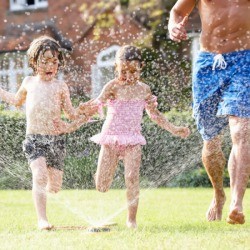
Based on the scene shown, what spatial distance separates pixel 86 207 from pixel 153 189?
117 inches

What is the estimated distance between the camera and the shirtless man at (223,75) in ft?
18.6

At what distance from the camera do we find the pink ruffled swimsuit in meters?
6.31

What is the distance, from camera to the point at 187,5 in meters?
6.25

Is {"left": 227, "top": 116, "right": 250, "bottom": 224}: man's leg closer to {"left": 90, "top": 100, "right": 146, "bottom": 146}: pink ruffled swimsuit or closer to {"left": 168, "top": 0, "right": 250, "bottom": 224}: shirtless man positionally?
{"left": 168, "top": 0, "right": 250, "bottom": 224}: shirtless man

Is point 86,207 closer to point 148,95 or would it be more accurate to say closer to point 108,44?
point 148,95

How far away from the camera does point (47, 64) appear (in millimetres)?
6438

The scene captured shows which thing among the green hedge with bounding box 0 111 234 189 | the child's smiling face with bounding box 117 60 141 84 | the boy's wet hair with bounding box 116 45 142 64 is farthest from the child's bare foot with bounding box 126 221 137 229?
the green hedge with bounding box 0 111 234 189

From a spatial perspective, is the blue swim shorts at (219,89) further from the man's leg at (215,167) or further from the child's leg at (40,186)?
the child's leg at (40,186)

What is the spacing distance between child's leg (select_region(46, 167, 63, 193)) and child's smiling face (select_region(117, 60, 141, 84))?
73 cm

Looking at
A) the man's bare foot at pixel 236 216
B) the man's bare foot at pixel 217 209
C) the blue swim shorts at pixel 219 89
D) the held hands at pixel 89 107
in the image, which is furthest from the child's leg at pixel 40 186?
the man's bare foot at pixel 236 216

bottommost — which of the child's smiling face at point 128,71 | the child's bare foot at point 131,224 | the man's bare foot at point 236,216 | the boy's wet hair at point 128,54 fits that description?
the child's bare foot at point 131,224

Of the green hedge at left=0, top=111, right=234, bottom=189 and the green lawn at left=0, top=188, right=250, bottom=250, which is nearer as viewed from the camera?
the green lawn at left=0, top=188, right=250, bottom=250

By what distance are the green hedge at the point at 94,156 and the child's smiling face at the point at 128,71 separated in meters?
2.62

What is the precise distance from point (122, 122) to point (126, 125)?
0.04 meters
